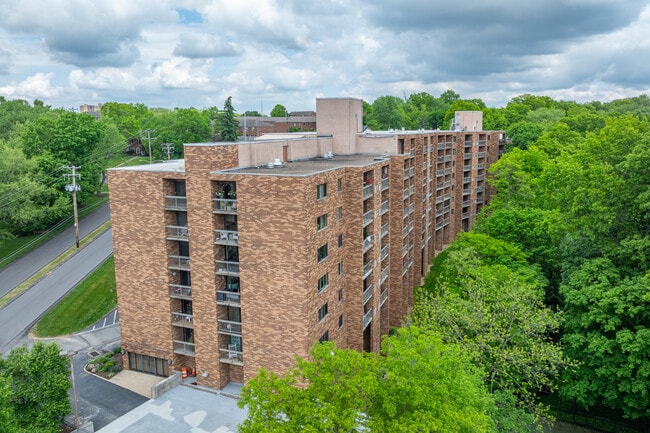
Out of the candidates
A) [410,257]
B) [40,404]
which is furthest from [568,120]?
[40,404]

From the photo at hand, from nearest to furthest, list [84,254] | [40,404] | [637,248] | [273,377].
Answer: [273,377] < [40,404] < [637,248] < [84,254]

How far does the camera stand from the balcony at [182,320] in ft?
110

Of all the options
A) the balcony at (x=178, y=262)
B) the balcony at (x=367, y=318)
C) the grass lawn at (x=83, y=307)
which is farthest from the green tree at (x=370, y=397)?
the grass lawn at (x=83, y=307)

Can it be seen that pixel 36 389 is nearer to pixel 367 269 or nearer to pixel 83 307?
pixel 83 307

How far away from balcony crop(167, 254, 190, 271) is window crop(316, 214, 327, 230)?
395 inches

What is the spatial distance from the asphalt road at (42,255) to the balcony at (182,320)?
25382 mm

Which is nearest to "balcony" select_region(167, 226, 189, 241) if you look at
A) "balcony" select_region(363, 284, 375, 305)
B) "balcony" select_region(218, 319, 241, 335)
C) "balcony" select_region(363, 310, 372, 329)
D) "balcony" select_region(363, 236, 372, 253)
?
"balcony" select_region(218, 319, 241, 335)

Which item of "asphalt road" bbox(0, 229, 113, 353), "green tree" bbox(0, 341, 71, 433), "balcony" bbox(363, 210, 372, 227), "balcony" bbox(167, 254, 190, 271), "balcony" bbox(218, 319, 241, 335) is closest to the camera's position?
"green tree" bbox(0, 341, 71, 433)

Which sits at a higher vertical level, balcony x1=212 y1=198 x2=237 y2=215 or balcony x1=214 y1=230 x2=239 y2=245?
balcony x1=212 y1=198 x2=237 y2=215

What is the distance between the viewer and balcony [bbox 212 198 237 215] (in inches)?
1174

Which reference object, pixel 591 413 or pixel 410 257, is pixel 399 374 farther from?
pixel 410 257

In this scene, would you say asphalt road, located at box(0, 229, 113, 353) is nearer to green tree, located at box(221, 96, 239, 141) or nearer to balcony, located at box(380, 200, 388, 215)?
balcony, located at box(380, 200, 388, 215)

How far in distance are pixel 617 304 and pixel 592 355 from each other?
394 centimetres

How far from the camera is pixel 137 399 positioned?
33.0 metres
